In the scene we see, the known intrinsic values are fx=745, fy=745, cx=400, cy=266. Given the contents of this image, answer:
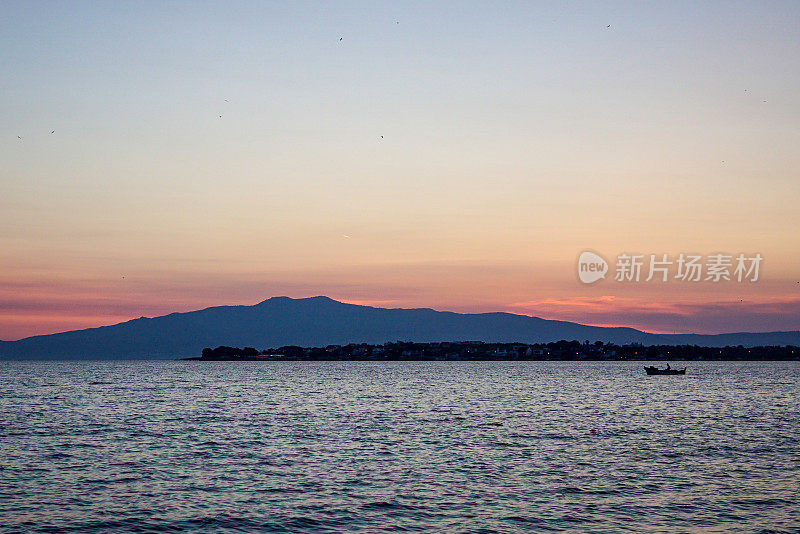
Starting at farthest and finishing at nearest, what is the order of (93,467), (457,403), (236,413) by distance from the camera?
(457,403) → (236,413) → (93,467)

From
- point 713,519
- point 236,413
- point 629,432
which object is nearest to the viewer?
point 713,519

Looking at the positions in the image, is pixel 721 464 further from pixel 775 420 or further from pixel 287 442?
pixel 775 420

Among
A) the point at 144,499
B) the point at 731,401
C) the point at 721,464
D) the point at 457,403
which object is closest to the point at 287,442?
the point at 144,499

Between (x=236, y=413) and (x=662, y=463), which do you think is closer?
(x=662, y=463)

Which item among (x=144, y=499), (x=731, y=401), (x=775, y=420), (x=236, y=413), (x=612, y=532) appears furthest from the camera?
A: (x=731, y=401)

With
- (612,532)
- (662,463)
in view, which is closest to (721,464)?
(662,463)

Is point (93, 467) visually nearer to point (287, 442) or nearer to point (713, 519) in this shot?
point (287, 442)

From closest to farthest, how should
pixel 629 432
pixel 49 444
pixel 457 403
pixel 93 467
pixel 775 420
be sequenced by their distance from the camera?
pixel 93 467 → pixel 49 444 → pixel 629 432 → pixel 775 420 → pixel 457 403

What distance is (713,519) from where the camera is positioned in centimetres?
3619

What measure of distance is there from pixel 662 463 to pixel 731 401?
7876cm

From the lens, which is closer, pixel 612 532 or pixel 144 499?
pixel 612 532

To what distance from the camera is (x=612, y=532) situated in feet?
A: 111

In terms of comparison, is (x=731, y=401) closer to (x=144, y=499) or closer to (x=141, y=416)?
(x=141, y=416)

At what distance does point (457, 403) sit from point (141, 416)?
47.5m
